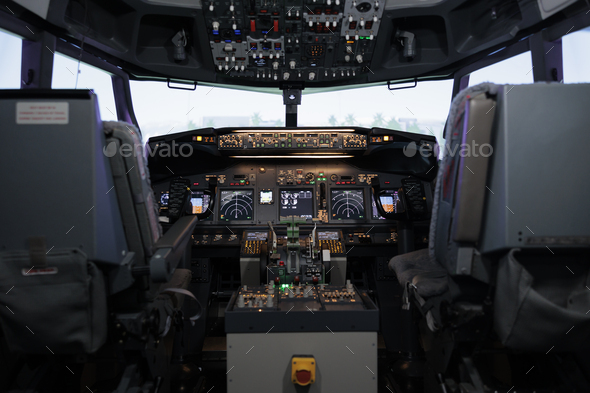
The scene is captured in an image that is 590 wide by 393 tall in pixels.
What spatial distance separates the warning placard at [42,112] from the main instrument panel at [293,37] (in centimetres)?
177

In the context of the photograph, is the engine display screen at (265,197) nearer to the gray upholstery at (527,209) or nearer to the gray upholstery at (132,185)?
the gray upholstery at (132,185)

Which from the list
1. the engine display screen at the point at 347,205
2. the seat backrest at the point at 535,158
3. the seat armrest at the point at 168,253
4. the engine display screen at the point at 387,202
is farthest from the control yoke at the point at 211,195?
the seat backrest at the point at 535,158

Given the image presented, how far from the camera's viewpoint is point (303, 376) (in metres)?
1.34

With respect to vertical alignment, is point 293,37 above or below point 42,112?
above

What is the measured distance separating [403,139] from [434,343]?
61.0 inches

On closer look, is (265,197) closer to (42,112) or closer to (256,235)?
(256,235)

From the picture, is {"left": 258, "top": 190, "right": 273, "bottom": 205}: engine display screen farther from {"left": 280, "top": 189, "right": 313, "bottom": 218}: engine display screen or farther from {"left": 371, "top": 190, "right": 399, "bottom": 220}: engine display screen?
{"left": 371, "top": 190, "right": 399, "bottom": 220}: engine display screen

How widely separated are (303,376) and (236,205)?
1.72 metres

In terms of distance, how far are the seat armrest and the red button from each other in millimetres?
610

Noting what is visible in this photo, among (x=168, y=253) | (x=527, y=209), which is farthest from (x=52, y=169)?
(x=527, y=209)

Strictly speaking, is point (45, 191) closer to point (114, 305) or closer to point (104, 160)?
point (104, 160)

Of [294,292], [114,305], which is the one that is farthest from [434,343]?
[114,305]

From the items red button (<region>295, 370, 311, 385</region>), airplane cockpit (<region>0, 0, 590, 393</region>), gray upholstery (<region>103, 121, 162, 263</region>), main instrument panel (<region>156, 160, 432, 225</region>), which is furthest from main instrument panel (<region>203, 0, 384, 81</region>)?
red button (<region>295, 370, 311, 385</region>)

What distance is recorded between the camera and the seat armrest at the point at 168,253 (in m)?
1.19
